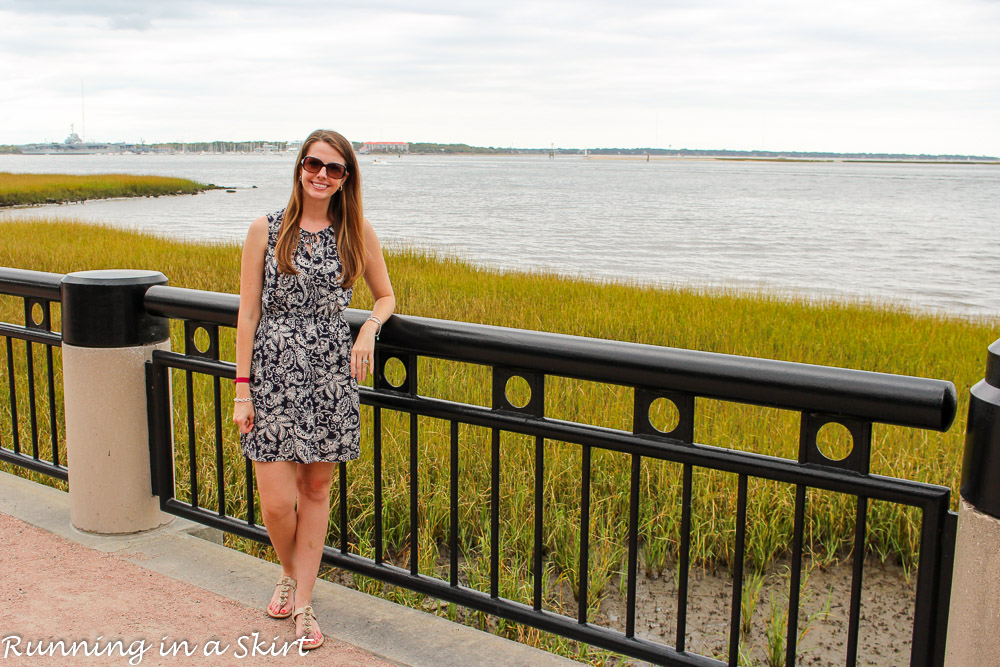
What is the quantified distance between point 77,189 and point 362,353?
65.3 meters

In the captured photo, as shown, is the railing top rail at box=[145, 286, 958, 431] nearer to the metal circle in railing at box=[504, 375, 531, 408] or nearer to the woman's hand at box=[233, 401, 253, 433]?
the woman's hand at box=[233, 401, 253, 433]

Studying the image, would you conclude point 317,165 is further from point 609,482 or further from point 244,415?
point 609,482

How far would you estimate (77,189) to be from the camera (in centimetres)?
6116

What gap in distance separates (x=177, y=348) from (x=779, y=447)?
14.9 feet

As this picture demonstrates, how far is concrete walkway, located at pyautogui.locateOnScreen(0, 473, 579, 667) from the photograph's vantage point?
3119 millimetres

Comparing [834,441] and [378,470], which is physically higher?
[378,470]

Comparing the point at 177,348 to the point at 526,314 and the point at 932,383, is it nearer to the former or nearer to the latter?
the point at 932,383

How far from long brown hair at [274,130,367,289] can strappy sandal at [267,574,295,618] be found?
116 cm

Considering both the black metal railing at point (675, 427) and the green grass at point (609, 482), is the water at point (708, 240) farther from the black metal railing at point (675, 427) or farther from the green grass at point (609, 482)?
the black metal railing at point (675, 427)

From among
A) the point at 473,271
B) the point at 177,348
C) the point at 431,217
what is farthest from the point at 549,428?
the point at 431,217

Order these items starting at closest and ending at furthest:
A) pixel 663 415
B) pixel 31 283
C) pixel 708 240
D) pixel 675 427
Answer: pixel 675 427, pixel 31 283, pixel 663 415, pixel 708 240

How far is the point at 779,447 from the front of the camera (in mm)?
6566

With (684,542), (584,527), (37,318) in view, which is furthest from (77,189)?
(684,542)

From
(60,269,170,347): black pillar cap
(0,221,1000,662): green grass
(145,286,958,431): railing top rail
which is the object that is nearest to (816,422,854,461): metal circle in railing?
(0,221,1000,662): green grass
